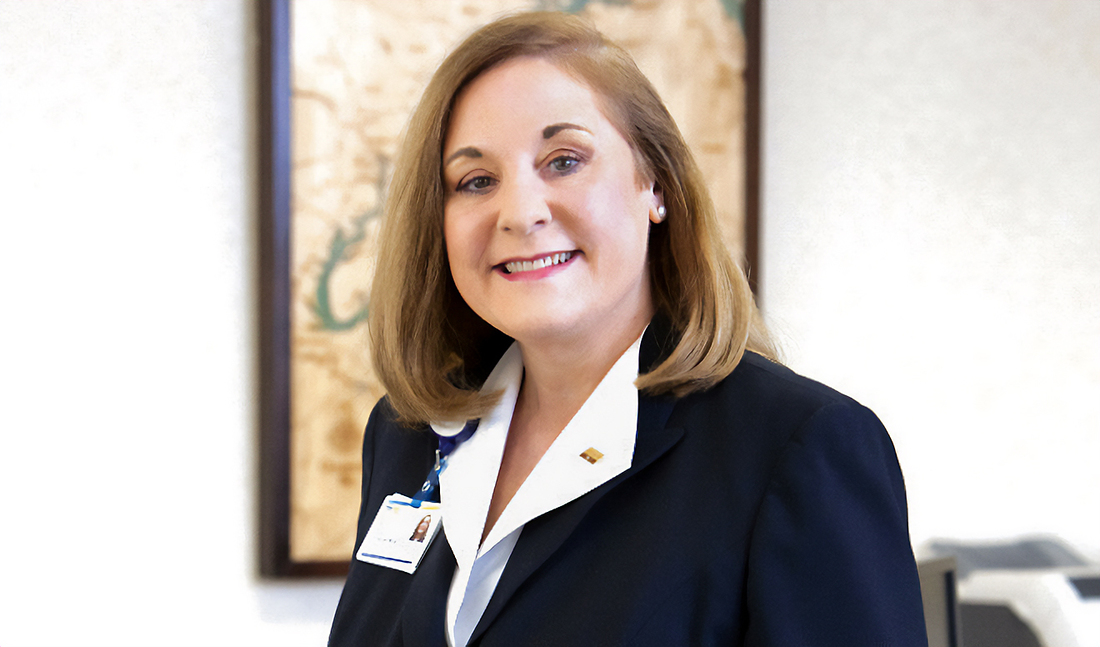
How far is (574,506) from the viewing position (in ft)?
3.46

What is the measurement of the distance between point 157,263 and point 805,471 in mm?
1630

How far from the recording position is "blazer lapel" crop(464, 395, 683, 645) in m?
1.04

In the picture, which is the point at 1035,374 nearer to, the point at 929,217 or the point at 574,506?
the point at 929,217

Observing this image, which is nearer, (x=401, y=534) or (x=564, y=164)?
(x=564, y=164)

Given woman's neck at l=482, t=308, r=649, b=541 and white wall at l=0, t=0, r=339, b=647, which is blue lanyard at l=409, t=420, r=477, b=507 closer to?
woman's neck at l=482, t=308, r=649, b=541

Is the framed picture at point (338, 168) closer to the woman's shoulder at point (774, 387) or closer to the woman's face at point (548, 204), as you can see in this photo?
the woman's face at point (548, 204)

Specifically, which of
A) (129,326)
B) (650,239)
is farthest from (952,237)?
(129,326)

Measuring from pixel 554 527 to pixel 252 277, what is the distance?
1236mm

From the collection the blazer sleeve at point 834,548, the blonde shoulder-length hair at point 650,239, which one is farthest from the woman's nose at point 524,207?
the blazer sleeve at point 834,548

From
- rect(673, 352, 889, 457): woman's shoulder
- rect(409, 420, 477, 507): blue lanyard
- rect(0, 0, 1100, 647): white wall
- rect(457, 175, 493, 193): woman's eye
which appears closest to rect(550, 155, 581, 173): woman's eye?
rect(457, 175, 493, 193): woman's eye

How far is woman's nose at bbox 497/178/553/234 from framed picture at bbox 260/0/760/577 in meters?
0.91

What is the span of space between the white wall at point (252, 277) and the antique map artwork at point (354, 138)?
132 millimetres

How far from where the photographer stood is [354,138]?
1964 mm

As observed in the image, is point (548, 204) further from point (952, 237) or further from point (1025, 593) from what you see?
point (1025, 593)
